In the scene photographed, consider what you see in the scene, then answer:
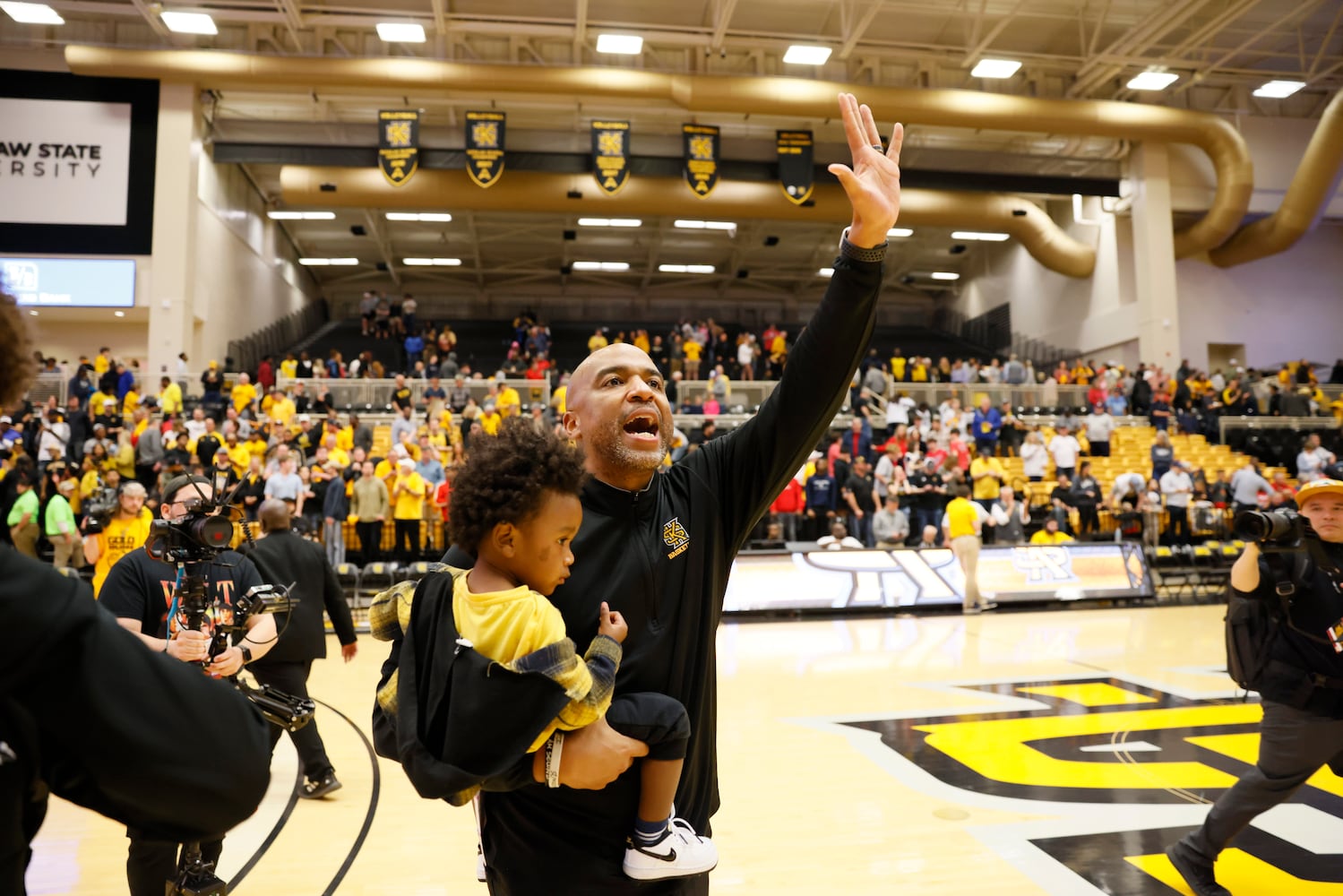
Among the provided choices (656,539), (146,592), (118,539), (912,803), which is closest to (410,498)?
(118,539)

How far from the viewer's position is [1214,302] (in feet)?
84.5

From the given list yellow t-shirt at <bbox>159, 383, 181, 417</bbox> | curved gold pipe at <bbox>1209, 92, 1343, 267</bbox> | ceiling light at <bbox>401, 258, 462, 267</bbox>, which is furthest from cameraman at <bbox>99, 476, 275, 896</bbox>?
ceiling light at <bbox>401, 258, 462, 267</bbox>

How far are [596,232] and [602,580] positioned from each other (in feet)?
96.0

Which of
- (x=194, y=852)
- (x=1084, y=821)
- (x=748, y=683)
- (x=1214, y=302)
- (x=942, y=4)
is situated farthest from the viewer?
(x=1214, y=302)

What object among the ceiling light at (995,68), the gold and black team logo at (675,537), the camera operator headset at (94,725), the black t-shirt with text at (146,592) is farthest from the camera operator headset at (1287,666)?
the ceiling light at (995,68)

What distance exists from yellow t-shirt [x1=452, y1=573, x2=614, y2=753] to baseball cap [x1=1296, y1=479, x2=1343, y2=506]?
3.41m

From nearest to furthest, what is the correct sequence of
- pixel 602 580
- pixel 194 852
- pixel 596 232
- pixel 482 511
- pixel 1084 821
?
1. pixel 482 511
2. pixel 602 580
3. pixel 194 852
4. pixel 1084 821
5. pixel 596 232

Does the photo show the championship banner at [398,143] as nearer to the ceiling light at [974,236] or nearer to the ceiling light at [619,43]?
the ceiling light at [619,43]

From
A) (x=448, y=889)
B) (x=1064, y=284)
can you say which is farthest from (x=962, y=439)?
(x=448, y=889)

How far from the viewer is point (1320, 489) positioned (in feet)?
12.3

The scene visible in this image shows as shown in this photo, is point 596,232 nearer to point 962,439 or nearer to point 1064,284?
point 1064,284

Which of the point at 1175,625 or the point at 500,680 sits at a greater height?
the point at 500,680

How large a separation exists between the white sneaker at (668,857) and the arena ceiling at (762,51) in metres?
19.4

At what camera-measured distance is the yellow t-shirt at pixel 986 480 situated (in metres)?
14.1
